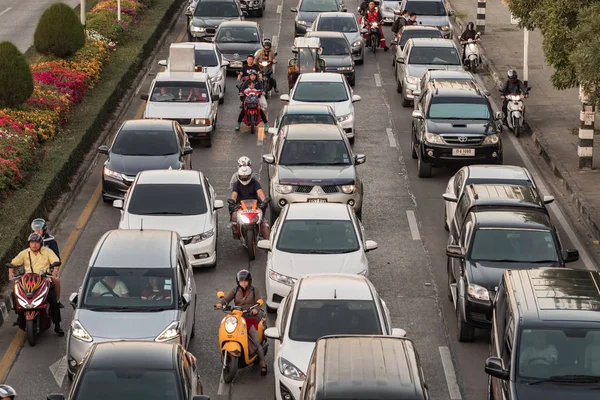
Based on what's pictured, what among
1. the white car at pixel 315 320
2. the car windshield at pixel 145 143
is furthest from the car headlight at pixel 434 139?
the white car at pixel 315 320

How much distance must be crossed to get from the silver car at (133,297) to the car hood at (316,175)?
6.11 meters

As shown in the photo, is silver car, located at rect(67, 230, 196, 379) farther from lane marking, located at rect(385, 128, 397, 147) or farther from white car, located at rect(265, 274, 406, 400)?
lane marking, located at rect(385, 128, 397, 147)

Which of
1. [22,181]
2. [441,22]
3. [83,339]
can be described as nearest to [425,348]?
[83,339]

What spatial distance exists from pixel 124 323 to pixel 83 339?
1.93ft

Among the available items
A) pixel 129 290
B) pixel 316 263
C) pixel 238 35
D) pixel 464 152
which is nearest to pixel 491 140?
pixel 464 152

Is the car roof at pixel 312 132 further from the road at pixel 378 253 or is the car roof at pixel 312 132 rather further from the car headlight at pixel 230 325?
the car headlight at pixel 230 325

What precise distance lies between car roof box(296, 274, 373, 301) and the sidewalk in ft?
29.2

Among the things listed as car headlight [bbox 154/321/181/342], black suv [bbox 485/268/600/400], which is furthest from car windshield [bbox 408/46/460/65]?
black suv [bbox 485/268/600/400]

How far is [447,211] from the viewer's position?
2522 cm

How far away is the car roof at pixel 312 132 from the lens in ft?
86.7

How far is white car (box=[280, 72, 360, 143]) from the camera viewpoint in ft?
106

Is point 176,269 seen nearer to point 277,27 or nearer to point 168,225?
point 168,225

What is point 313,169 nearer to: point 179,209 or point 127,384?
point 179,209

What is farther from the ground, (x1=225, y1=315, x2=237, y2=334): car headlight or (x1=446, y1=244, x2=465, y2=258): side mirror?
(x1=446, y1=244, x2=465, y2=258): side mirror
